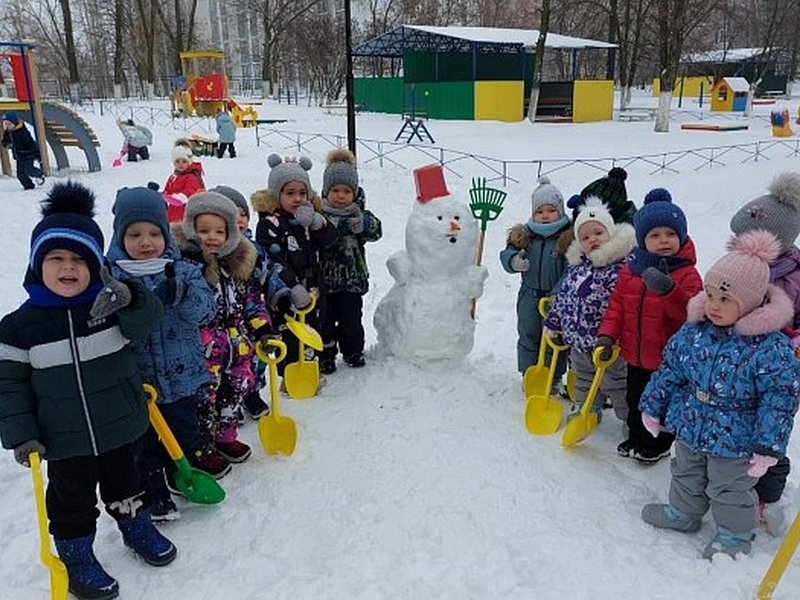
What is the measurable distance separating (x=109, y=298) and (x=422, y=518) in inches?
64.8

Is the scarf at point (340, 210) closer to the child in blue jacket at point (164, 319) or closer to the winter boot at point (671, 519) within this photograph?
the child in blue jacket at point (164, 319)

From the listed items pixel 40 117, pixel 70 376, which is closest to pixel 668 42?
pixel 40 117

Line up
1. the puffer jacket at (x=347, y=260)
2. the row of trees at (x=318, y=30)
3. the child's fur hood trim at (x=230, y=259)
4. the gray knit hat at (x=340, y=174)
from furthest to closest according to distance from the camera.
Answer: the row of trees at (x=318, y=30) < the puffer jacket at (x=347, y=260) < the gray knit hat at (x=340, y=174) < the child's fur hood trim at (x=230, y=259)

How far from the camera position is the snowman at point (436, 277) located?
4.49m

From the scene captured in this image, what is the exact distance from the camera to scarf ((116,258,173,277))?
2857mm

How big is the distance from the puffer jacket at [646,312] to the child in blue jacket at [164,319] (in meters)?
2.03

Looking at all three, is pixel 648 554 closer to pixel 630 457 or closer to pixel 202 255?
pixel 630 457

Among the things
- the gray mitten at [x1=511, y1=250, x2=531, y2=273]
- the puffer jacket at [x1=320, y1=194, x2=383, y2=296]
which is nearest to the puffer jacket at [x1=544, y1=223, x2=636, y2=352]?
the gray mitten at [x1=511, y1=250, x2=531, y2=273]

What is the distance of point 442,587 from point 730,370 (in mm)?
1420

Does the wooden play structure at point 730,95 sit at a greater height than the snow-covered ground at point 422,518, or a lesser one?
greater

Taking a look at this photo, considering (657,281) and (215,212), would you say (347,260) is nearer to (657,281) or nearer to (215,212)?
(215,212)

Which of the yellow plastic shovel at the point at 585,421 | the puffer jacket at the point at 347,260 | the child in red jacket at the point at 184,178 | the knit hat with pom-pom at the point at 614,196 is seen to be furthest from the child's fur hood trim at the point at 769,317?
the child in red jacket at the point at 184,178

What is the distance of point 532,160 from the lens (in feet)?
46.8

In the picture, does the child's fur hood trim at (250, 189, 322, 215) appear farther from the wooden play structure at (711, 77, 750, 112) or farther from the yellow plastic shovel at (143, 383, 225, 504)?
the wooden play structure at (711, 77, 750, 112)
